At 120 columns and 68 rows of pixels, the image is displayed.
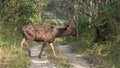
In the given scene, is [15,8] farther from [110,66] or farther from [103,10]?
[110,66]

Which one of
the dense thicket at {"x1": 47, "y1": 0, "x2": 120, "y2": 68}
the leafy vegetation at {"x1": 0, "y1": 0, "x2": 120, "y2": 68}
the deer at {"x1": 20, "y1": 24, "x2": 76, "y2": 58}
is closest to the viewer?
the leafy vegetation at {"x1": 0, "y1": 0, "x2": 120, "y2": 68}

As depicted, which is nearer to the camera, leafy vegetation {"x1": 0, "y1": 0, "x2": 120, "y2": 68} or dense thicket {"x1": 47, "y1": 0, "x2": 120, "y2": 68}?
leafy vegetation {"x1": 0, "y1": 0, "x2": 120, "y2": 68}

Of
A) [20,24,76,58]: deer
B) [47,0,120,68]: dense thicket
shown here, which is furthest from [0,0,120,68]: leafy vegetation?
[20,24,76,58]: deer

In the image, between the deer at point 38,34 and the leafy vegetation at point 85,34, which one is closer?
the leafy vegetation at point 85,34

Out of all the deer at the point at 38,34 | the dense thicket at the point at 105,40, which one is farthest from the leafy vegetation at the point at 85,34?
the deer at the point at 38,34

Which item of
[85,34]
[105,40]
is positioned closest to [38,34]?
[105,40]

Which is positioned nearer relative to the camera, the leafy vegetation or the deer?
the leafy vegetation

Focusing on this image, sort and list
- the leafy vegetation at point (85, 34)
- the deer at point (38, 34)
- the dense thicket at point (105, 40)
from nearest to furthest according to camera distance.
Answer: the leafy vegetation at point (85, 34) → the dense thicket at point (105, 40) → the deer at point (38, 34)

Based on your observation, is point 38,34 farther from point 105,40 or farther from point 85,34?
point 85,34

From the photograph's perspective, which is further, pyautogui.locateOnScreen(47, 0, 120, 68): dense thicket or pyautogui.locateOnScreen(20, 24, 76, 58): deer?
pyautogui.locateOnScreen(20, 24, 76, 58): deer

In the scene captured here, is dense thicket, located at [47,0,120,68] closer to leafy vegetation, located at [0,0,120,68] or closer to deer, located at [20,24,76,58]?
leafy vegetation, located at [0,0,120,68]

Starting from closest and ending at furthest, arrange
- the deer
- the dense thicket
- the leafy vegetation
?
1. the leafy vegetation
2. the dense thicket
3. the deer

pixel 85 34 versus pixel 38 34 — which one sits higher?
pixel 38 34

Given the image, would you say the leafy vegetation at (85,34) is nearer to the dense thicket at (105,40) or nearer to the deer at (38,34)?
the dense thicket at (105,40)
